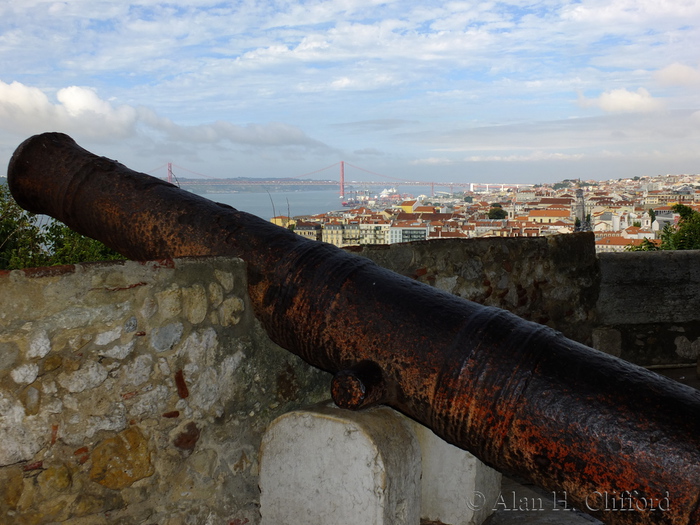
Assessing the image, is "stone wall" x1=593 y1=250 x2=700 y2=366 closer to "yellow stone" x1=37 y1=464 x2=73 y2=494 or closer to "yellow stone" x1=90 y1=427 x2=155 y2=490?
"yellow stone" x1=90 y1=427 x2=155 y2=490

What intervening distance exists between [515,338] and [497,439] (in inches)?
12.1

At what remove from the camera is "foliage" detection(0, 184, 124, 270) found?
339 inches

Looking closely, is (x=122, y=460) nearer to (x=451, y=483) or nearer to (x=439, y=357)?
(x=439, y=357)

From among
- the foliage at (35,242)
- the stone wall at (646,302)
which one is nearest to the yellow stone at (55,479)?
the stone wall at (646,302)

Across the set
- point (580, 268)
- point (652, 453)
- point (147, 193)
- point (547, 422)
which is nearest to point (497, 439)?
point (547, 422)

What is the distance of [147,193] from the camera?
307 cm

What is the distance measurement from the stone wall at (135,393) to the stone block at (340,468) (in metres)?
0.23

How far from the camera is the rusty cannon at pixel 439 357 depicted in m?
1.84

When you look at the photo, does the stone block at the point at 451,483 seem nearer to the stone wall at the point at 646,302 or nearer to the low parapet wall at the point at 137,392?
the low parapet wall at the point at 137,392

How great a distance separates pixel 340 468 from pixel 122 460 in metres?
0.76

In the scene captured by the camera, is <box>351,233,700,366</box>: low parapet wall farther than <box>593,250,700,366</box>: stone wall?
No

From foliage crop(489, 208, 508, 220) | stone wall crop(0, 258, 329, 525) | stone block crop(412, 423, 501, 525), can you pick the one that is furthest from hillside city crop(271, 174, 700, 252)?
stone block crop(412, 423, 501, 525)

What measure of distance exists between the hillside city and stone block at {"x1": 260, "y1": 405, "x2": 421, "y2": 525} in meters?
0.87

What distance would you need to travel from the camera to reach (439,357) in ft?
7.36
